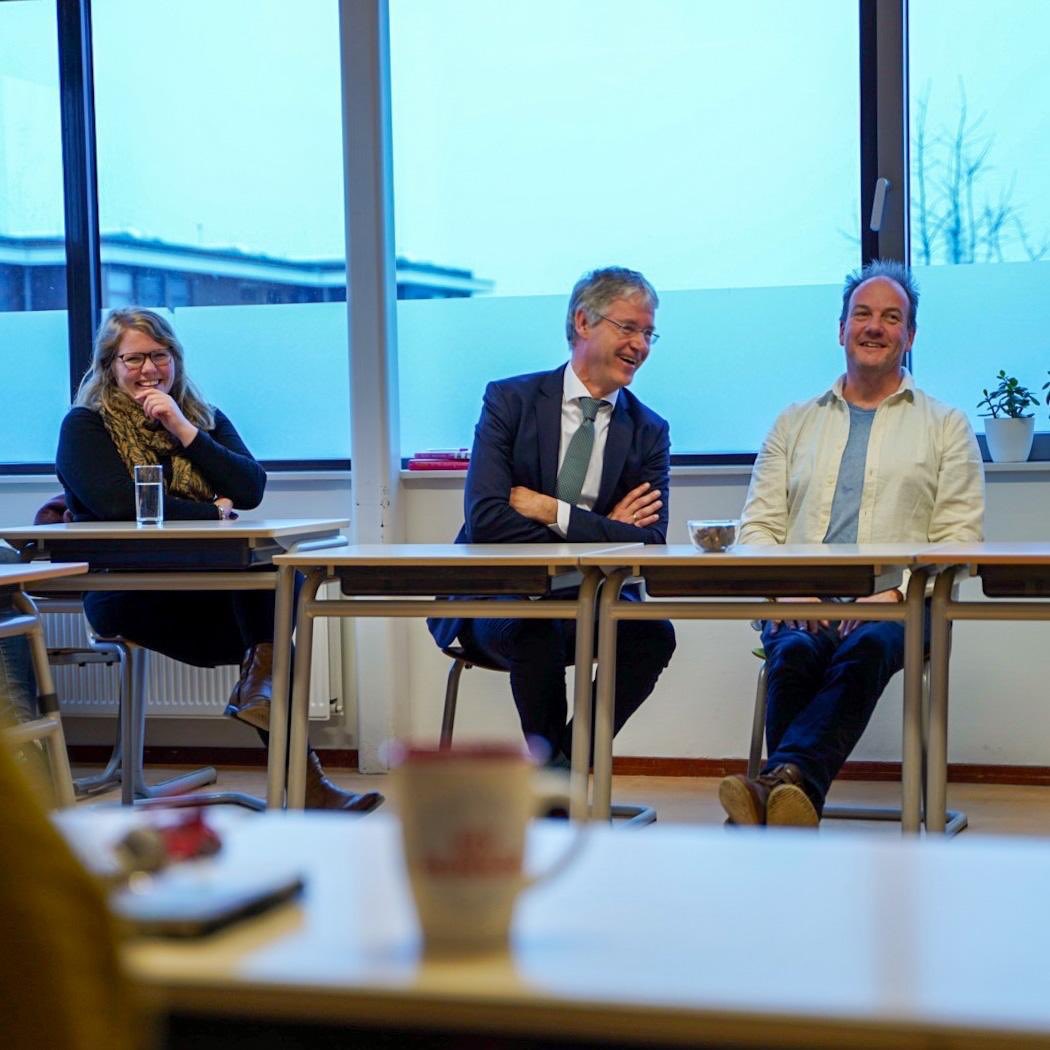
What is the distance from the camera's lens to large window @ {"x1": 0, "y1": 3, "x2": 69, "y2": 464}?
4.88 meters

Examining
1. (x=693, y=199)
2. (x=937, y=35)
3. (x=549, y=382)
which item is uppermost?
(x=937, y=35)

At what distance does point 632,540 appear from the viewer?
340cm

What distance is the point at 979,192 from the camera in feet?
13.8

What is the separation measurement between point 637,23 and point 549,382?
55.4 inches

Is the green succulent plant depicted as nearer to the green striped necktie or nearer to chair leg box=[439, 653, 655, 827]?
the green striped necktie

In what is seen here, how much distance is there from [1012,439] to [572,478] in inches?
51.2

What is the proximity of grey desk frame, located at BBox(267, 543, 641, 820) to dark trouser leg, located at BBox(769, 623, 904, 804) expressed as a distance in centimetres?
44

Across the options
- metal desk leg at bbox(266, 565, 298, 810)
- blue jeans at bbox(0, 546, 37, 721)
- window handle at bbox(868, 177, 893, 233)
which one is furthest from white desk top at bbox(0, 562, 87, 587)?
window handle at bbox(868, 177, 893, 233)

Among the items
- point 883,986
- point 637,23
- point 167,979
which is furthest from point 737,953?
point 637,23

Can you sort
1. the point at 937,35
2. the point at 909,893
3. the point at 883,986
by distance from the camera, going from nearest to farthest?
the point at 883,986, the point at 909,893, the point at 937,35

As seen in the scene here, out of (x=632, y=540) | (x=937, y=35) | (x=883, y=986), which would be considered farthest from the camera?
(x=937, y=35)

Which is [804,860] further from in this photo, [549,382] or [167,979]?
[549,382]

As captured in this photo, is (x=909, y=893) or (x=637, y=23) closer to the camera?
(x=909, y=893)

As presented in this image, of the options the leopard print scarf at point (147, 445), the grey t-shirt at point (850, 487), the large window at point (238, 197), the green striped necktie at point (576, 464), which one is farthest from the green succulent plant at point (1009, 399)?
the leopard print scarf at point (147, 445)
